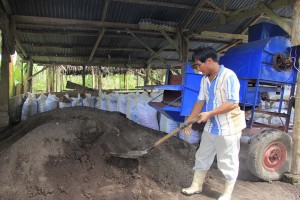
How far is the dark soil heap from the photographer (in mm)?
3391

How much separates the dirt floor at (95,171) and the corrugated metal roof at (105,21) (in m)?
3.13

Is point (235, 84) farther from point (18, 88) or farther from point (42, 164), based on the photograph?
point (18, 88)

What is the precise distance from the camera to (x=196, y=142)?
17.8 feet

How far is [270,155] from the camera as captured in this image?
4.39 metres

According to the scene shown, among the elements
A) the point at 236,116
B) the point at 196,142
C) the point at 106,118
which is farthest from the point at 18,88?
the point at 236,116

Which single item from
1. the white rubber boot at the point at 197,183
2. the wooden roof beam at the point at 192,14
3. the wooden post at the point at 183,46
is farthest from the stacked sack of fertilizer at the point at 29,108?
the white rubber boot at the point at 197,183

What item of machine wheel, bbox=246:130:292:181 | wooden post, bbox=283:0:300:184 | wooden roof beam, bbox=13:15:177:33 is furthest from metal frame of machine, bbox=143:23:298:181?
wooden roof beam, bbox=13:15:177:33

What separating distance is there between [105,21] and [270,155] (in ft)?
16.5

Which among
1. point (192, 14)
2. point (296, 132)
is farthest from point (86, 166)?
point (192, 14)

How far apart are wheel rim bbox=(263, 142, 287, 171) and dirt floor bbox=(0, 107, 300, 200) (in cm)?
26

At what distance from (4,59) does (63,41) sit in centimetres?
246

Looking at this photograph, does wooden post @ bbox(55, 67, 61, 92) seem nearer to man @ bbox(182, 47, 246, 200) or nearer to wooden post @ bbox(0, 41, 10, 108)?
wooden post @ bbox(0, 41, 10, 108)

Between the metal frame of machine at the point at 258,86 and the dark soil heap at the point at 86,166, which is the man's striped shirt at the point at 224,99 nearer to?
the metal frame of machine at the point at 258,86

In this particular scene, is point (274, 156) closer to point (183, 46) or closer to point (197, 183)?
point (197, 183)
